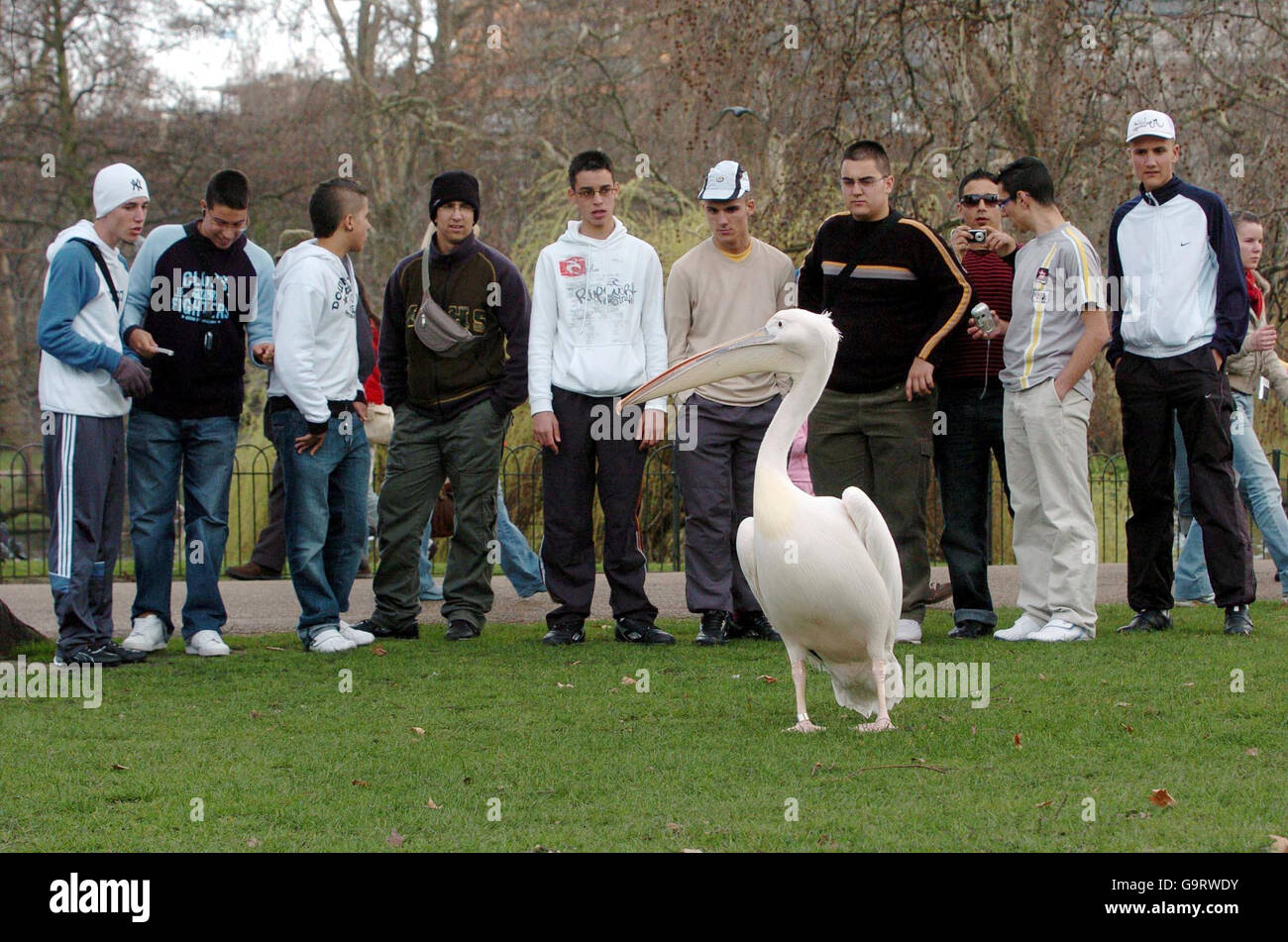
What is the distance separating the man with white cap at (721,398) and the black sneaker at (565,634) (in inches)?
25.6

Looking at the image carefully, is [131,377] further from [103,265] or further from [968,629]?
[968,629]

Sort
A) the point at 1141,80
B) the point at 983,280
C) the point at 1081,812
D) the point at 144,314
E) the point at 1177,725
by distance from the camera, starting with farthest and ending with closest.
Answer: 1. the point at 1141,80
2. the point at 983,280
3. the point at 144,314
4. the point at 1177,725
5. the point at 1081,812

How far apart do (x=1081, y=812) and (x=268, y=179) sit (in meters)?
24.2

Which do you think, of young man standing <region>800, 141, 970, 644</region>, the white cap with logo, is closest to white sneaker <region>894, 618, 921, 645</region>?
young man standing <region>800, 141, 970, 644</region>

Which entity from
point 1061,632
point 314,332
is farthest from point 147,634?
point 1061,632

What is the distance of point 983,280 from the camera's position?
8258 millimetres

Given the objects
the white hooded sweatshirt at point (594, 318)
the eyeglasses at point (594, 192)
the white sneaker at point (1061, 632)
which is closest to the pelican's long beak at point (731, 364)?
the white hooded sweatshirt at point (594, 318)

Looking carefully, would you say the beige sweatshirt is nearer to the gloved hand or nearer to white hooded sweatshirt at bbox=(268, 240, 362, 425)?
white hooded sweatshirt at bbox=(268, 240, 362, 425)

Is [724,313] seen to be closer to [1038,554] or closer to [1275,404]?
[1038,554]

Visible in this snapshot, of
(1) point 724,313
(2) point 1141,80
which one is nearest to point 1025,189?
(1) point 724,313

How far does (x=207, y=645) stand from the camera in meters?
7.55

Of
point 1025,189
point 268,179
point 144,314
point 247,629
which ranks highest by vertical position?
point 268,179

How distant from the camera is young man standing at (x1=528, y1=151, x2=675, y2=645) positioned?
7.83 metres

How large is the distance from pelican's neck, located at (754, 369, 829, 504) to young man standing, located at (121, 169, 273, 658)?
10.4 ft
